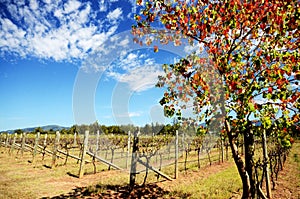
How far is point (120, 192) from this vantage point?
10.1 metres

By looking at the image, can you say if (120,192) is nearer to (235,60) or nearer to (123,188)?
(123,188)

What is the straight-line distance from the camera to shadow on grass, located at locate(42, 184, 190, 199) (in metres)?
9.36

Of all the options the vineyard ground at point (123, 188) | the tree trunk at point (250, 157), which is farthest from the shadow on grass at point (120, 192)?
the tree trunk at point (250, 157)

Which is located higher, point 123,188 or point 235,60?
point 235,60

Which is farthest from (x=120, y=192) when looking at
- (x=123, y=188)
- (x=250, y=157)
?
(x=250, y=157)

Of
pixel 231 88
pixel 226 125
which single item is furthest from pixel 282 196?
pixel 231 88

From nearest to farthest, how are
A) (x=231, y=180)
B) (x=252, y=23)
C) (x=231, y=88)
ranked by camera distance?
(x=231, y=88)
(x=252, y=23)
(x=231, y=180)

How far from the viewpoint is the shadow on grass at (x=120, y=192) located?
936 centimetres

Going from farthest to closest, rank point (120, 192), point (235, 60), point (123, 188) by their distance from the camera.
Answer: point (123, 188), point (120, 192), point (235, 60)

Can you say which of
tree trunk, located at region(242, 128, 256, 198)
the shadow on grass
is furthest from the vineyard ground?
tree trunk, located at region(242, 128, 256, 198)

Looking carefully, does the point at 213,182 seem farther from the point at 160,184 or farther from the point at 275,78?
the point at 275,78

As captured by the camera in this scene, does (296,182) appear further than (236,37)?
Yes

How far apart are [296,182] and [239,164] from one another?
6.62m

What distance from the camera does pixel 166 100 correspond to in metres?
6.38
